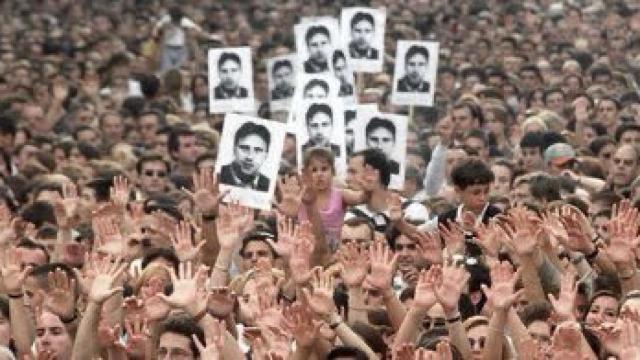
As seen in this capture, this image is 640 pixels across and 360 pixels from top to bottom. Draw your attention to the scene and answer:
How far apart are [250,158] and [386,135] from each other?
6.61ft

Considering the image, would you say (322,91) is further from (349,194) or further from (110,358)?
(110,358)

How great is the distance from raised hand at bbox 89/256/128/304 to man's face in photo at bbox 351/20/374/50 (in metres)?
7.63

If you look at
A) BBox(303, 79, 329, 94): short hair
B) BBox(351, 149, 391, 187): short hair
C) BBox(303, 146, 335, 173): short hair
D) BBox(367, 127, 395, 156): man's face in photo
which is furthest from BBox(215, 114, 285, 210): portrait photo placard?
BBox(303, 79, 329, 94): short hair

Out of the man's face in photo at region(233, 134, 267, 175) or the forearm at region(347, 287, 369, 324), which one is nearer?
the forearm at region(347, 287, 369, 324)

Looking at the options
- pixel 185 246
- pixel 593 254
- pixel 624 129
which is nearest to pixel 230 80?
pixel 624 129

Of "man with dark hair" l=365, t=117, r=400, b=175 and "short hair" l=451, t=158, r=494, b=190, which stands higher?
"short hair" l=451, t=158, r=494, b=190

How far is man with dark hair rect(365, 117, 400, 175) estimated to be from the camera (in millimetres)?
14242

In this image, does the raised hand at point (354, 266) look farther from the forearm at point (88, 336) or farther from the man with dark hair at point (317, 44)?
the man with dark hair at point (317, 44)

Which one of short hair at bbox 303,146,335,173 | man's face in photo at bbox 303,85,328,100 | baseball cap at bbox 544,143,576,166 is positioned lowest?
baseball cap at bbox 544,143,576,166

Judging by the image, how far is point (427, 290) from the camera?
9.21 metres

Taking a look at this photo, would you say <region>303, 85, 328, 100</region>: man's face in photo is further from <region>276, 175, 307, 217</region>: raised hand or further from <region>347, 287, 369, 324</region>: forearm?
<region>347, 287, 369, 324</region>: forearm

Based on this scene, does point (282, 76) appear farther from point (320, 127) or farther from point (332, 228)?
point (332, 228)

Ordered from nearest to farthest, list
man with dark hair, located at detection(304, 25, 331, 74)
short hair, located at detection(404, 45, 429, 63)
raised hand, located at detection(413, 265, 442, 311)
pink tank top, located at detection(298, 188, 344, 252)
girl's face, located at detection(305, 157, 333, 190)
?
raised hand, located at detection(413, 265, 442, 311), pink tank top, located at detection(298, 188, 344, 252), girl's face, located at detection(305, 157, 333, 190), man with dark hair, located at detection(304, 25, 331, 74), short hair, located at detection(404, 45, 429, 63)

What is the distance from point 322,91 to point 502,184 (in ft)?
6.65
